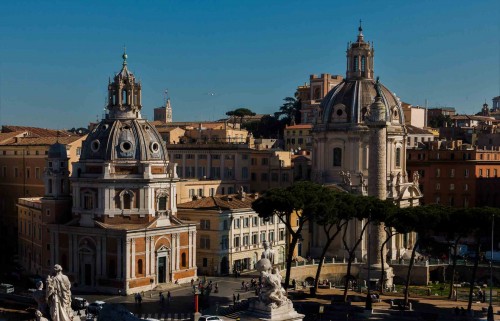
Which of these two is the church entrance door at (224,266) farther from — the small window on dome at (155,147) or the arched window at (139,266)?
the small window on dome at (155,147)

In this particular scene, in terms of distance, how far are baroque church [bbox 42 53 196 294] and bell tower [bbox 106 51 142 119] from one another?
189 millimetres

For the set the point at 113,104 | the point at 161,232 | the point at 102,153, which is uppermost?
the point at 113,104

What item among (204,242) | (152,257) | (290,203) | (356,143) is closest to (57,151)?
(152,257)

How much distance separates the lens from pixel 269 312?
87.1 ft

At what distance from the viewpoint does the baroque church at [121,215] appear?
188 ft

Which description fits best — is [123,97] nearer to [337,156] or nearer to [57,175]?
[57,175]

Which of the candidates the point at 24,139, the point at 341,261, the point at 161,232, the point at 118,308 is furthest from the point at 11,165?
the point at 118,308

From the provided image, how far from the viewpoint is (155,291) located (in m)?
56.9

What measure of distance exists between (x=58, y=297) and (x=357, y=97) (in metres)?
55.9

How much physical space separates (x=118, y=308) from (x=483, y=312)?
3416 centimetres

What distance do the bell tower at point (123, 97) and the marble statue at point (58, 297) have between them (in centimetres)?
4362

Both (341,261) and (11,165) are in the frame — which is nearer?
→ (341,261)

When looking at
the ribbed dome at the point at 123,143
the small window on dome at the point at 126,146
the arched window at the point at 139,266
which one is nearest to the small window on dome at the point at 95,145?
the ribbed dome at the point at 123,143

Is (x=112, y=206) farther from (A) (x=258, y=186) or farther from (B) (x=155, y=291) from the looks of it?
(A) (x=258, y=186)
